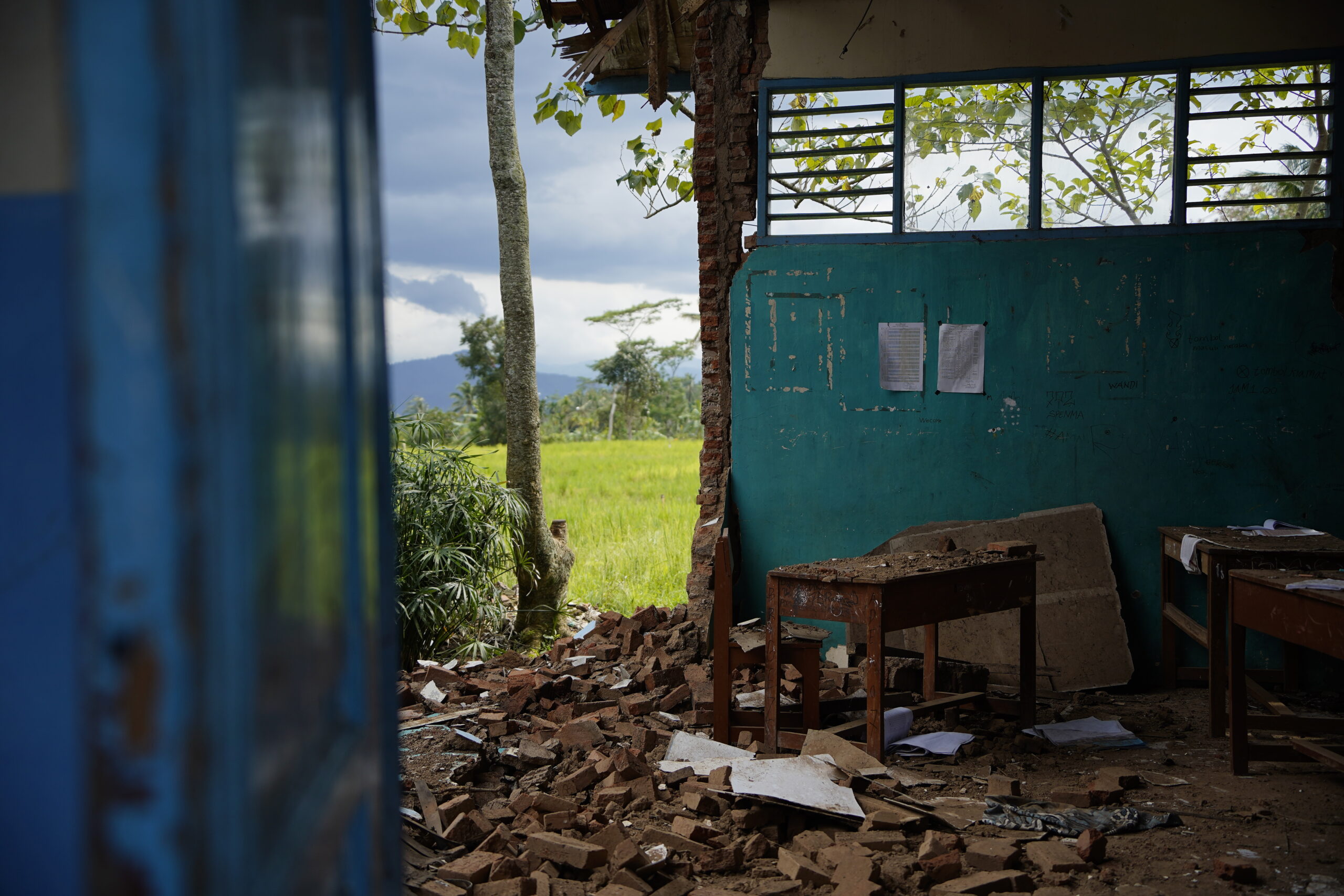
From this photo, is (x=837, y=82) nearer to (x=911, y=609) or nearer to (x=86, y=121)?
(x=911, y=609)

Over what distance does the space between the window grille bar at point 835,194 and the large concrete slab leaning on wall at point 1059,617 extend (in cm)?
223

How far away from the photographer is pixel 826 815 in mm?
3629

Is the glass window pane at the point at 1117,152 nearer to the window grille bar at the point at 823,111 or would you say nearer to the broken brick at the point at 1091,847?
the window grille bar at the point at 823,111

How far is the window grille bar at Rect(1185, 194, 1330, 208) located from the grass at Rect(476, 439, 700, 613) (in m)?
4.83

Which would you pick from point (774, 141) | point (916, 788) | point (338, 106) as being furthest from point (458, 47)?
point (338, 106)

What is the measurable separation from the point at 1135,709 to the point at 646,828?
324 centimetres

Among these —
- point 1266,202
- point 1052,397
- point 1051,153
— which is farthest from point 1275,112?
point 1052,397

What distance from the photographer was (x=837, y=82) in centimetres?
607

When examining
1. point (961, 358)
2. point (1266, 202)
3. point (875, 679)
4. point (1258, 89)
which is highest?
point (1258, 89)

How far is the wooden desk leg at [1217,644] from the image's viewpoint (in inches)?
183

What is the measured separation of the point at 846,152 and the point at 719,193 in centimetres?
88

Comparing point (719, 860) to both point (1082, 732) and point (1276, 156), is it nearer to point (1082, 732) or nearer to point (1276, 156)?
point (1082, 732)

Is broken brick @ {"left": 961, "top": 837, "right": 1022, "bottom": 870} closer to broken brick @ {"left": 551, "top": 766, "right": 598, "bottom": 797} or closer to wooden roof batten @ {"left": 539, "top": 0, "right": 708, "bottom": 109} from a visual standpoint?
broken brick @ {"left": 551, "top": 766, "right": 598, "bottom": 797}

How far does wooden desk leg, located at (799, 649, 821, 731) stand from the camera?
176 inches
